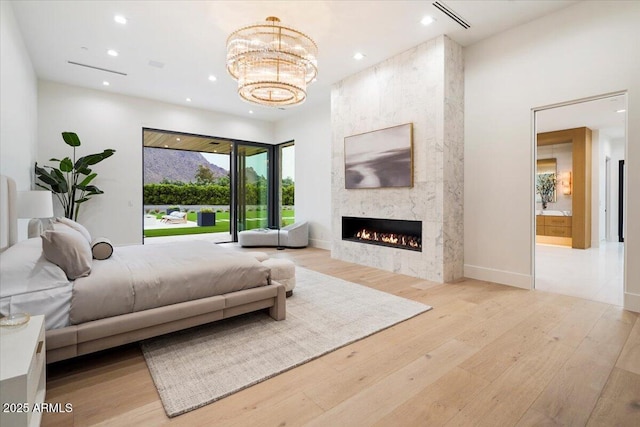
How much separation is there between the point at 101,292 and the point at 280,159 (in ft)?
23.6

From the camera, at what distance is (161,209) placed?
12.1 meters

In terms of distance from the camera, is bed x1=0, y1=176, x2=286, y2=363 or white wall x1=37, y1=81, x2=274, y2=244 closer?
bed x1=0, y1=176, x2=286, y2=363

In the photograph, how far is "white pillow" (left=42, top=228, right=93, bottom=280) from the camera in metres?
2.17

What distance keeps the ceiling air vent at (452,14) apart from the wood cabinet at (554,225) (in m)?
6.10

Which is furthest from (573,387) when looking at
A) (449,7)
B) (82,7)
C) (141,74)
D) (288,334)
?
(141,74)

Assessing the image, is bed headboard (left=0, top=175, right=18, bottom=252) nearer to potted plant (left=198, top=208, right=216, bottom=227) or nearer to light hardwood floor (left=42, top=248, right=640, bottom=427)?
light hardwood floor (left=42, top=248, right=640, bottom=427)

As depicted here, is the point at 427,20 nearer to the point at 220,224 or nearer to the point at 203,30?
the point at 203,30

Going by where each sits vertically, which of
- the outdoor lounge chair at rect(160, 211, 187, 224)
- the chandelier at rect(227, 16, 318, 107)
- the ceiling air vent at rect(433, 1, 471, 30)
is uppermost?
the ceiling air vent at rect(433, 1, 471, 30)

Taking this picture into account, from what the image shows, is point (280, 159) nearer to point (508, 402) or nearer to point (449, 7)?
point (449, 7)

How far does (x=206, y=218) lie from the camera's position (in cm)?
1173

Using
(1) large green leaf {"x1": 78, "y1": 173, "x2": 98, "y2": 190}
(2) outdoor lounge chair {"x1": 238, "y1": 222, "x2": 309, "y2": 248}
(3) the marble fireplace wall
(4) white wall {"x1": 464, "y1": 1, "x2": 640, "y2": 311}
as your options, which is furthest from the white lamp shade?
(4) white wall {"x1": 464, "y1": 1, "x2": 640, "y2": 311}

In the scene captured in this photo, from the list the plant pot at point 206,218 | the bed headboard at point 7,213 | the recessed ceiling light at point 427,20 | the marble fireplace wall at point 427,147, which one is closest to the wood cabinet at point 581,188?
the marble fireplace wall at point 427,147

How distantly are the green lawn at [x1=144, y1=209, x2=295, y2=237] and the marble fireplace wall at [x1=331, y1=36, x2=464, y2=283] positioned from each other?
4053 millimetres

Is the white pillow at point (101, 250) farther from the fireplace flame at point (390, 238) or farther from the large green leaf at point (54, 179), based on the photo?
the fireplace flame at point (390, 238)
